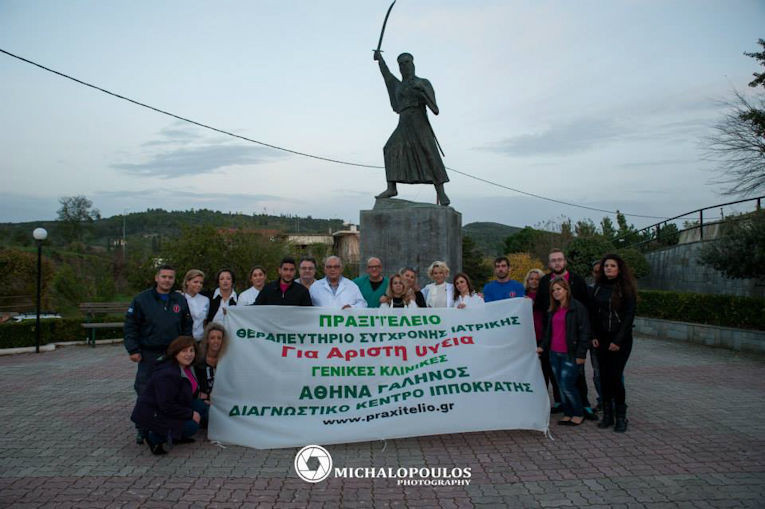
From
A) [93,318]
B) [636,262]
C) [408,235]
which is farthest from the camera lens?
[636,262]

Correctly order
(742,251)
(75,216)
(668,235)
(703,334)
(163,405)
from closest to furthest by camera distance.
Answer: (163,405), (742,251), (703,334), (668,235), (75,216)

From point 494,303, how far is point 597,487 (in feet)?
6.78

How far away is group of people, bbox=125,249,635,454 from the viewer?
4.90 metres

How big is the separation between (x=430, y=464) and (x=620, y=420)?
7.09 ft

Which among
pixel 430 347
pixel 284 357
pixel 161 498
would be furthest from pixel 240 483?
pixel 430 347

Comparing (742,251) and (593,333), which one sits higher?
(742,251)

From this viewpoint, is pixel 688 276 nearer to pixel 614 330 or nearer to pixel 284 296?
pixel 614 330

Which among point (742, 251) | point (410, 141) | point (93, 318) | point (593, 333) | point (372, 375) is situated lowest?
point (93, 318)

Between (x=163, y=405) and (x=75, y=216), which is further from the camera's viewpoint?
(x=75, y=216)

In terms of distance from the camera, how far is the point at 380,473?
4266mm

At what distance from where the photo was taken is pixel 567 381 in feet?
18.0

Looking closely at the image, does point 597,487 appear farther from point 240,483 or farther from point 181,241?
point 181,241

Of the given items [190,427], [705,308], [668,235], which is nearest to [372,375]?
[190,427]

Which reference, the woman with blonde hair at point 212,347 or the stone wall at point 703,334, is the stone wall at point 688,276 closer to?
the stone wall at point 703,334
